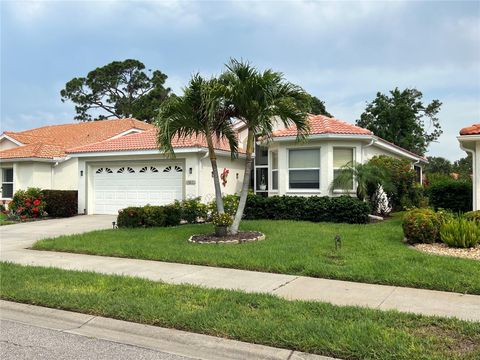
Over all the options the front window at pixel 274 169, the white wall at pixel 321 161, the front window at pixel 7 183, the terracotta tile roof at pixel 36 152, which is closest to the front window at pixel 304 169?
the white wall at pixel 321 161

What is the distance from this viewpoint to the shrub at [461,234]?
29.8ft

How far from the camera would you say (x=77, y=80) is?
1929 inches

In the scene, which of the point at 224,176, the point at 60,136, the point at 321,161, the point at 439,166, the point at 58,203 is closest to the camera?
the point at 321,161

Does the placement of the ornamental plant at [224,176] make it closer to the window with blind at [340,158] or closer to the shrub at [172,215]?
the shrub at [172,215]

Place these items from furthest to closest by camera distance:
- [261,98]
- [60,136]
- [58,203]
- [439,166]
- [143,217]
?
[439,166]
[60,136]
[58,203]
[143,217]
[261,98]

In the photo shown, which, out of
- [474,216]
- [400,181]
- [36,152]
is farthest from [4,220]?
[474,216]

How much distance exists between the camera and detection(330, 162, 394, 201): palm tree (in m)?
15.0

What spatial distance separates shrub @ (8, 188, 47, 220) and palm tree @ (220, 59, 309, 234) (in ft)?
37.4

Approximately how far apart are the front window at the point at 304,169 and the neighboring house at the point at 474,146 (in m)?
5.11

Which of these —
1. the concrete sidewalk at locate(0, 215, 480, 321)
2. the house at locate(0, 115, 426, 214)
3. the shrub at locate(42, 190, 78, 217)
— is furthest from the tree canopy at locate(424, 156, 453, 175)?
the concrete sidewalk at locate(0, 215, 480, 321)

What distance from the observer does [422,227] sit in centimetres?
964

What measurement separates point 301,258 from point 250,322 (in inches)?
144

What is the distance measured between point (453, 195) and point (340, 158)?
4.32 metres

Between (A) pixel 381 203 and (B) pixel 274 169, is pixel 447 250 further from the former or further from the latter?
(B) pixel 274 169
